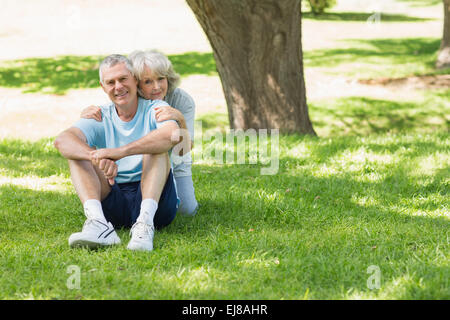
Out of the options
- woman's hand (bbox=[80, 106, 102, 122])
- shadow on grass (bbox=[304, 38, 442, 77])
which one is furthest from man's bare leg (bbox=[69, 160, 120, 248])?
shadow on grass (bbox=[304, 38, 442, 77])

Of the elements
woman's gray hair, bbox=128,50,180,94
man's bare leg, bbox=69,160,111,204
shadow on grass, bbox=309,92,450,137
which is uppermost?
woman's gray hair, bbox=128,50,180,94

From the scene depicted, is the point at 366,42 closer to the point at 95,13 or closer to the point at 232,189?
the point at 95,13

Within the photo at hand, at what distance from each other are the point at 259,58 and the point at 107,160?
3870 mm

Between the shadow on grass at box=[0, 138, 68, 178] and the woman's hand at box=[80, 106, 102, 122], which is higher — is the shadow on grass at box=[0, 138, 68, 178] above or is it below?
below

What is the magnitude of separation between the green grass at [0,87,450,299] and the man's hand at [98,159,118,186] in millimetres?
475

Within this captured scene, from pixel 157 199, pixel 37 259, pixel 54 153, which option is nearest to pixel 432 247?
pixel 157 199

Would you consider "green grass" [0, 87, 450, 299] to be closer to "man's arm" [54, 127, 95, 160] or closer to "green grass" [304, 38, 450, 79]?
"man's arm" [54, 127, 95, 160]

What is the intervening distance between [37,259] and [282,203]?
1937 millimetres

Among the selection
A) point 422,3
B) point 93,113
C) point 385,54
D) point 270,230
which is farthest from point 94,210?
point 422,3

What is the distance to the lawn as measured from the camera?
308 cm

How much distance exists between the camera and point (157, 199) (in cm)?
382

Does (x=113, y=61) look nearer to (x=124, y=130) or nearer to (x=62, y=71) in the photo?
(x=124, y=130)

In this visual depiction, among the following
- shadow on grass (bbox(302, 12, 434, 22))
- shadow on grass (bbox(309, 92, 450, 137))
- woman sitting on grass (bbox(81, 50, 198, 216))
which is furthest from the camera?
shadow on grass (bbox(302, 12, 434, 22))

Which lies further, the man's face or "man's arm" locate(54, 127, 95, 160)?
the man's face
